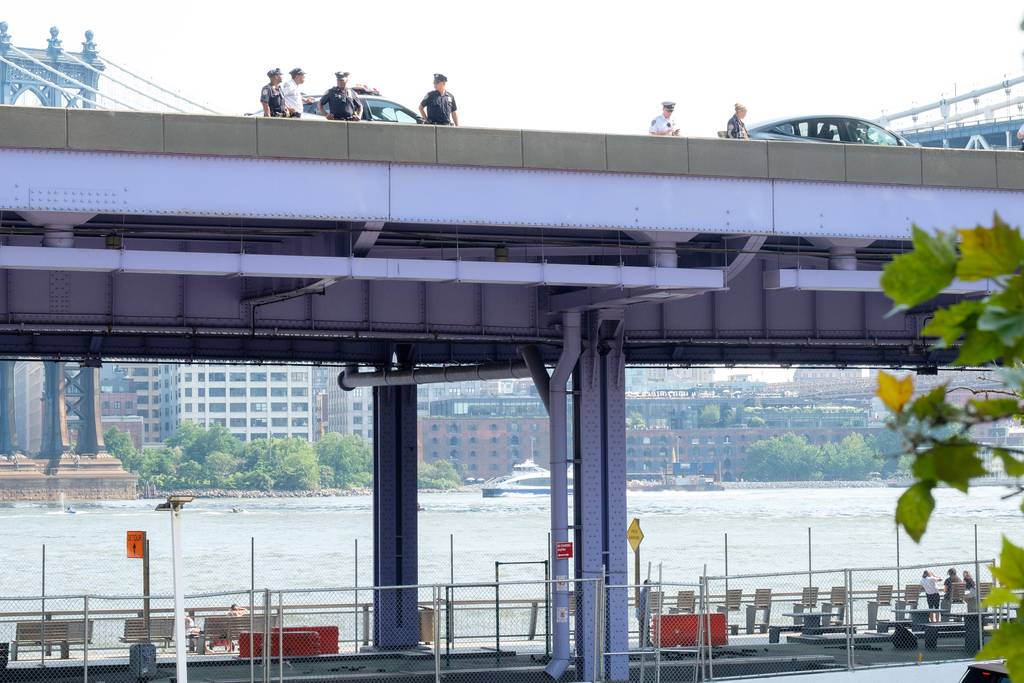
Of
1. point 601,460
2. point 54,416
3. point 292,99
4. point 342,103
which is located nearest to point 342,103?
point 342,103

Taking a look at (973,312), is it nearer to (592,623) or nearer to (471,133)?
(471,133)

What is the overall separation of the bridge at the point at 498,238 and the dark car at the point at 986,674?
854 cm

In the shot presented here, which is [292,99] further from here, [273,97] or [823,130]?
[823,130]

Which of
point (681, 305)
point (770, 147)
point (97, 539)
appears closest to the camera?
point (770, 147)

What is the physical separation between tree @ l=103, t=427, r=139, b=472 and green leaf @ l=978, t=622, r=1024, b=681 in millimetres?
183242

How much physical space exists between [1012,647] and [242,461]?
182 metres

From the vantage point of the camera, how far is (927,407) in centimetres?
280

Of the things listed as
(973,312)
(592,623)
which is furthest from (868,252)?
(973,312)

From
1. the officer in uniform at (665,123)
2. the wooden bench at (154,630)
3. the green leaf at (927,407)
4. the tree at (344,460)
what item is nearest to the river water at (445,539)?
the tree at (344,460)

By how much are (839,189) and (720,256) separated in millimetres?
2400

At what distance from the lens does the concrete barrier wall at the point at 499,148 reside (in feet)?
60.6

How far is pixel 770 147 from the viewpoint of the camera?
2153cm

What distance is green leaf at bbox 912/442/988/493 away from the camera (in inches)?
110

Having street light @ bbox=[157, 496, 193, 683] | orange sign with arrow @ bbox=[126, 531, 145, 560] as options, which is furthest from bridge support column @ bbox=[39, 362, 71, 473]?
street light @ bbox=[157, 496, 193, 683]
